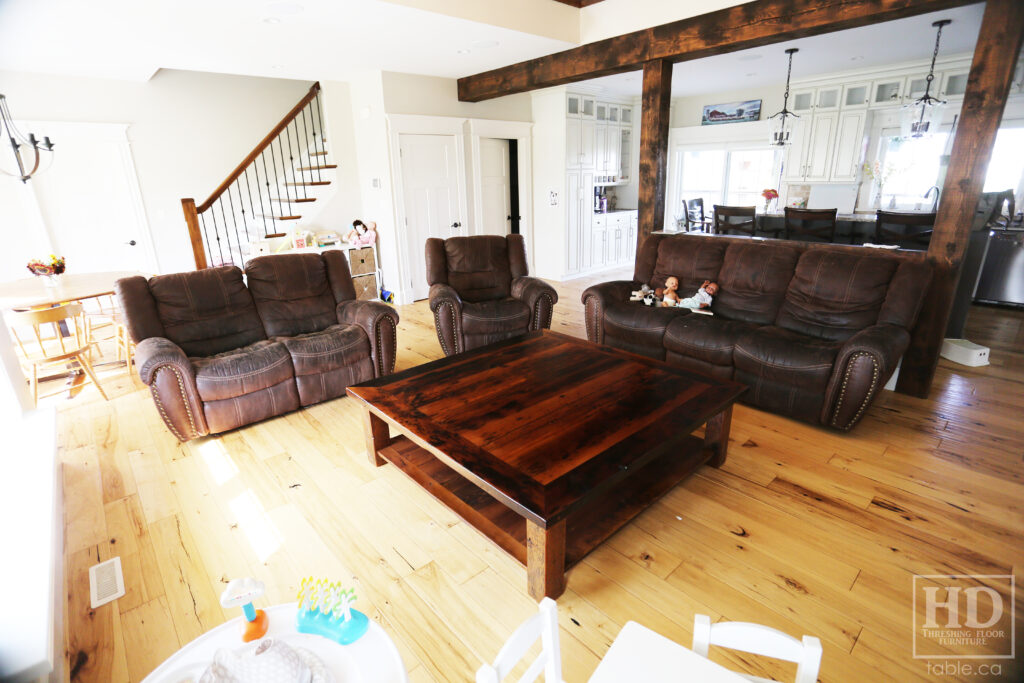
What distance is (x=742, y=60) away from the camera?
5461mm

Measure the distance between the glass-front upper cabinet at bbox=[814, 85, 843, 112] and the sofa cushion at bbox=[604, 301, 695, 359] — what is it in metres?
4.89

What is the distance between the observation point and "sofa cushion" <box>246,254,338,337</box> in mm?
3475

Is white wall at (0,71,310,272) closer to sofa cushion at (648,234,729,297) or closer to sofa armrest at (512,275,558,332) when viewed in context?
sofa armrest at (512,275,558,332)

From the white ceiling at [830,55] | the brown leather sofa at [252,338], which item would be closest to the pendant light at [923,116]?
the white ceiling at [830,55]

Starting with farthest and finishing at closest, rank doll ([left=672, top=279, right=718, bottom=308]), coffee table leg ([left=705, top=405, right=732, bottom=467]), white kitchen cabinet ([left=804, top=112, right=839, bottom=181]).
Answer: white kitchen cabinet ([left=804, top=112, right=839, bottom=181])
doll ([left=672, top=279, right=718, bottom=308])
coffee table leg ([left=705, top=405, right=732, bottom=467])

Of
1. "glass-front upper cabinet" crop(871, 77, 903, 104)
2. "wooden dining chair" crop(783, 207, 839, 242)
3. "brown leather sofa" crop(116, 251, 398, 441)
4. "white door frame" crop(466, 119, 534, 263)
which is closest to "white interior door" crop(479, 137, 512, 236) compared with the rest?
"white door frame" crop(466, 119, 534, 263)

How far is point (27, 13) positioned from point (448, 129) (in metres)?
3.58

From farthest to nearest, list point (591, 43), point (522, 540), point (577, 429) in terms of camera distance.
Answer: point (591, 43)
point (577, 429)
point (522, 540)

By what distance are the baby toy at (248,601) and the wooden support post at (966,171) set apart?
388 cm

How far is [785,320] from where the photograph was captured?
11.0 feet

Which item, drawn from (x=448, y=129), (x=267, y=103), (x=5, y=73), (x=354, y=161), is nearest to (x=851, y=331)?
(x=448, y=129)

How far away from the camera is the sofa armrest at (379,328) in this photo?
11.1 ft

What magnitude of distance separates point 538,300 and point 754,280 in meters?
1.63

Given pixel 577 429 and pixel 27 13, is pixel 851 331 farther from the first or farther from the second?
pixel 27 13
